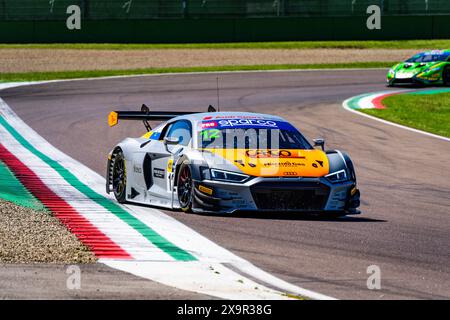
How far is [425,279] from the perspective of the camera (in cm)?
848

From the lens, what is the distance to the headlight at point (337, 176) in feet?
39.0

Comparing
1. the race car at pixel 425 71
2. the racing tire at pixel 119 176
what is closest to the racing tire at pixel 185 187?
the racing tire at pixel 119 176

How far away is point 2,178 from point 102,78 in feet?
69.6

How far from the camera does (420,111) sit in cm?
2605

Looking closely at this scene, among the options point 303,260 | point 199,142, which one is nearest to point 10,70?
point 199,142

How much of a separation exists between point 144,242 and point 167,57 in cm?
3360

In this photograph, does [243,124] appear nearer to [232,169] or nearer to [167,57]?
[232,169]

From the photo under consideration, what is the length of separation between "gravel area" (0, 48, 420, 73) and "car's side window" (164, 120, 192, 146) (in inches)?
1021

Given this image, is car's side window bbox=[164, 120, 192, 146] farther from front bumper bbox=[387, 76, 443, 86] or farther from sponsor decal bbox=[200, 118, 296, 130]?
front bumper bbox=[387, 76, 443, 86]

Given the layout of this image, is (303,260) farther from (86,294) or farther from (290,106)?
(290,106)

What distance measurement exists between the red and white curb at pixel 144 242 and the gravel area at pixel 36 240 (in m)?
0.15

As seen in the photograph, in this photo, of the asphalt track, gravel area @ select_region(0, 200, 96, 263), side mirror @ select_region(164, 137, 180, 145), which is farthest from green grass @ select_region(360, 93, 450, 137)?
gravel area @ select_region(0, 200, 96, 263)

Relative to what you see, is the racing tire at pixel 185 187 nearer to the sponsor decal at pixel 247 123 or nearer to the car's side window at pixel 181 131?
the car's side window at pixel 181 131

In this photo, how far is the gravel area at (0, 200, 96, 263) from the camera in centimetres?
899
